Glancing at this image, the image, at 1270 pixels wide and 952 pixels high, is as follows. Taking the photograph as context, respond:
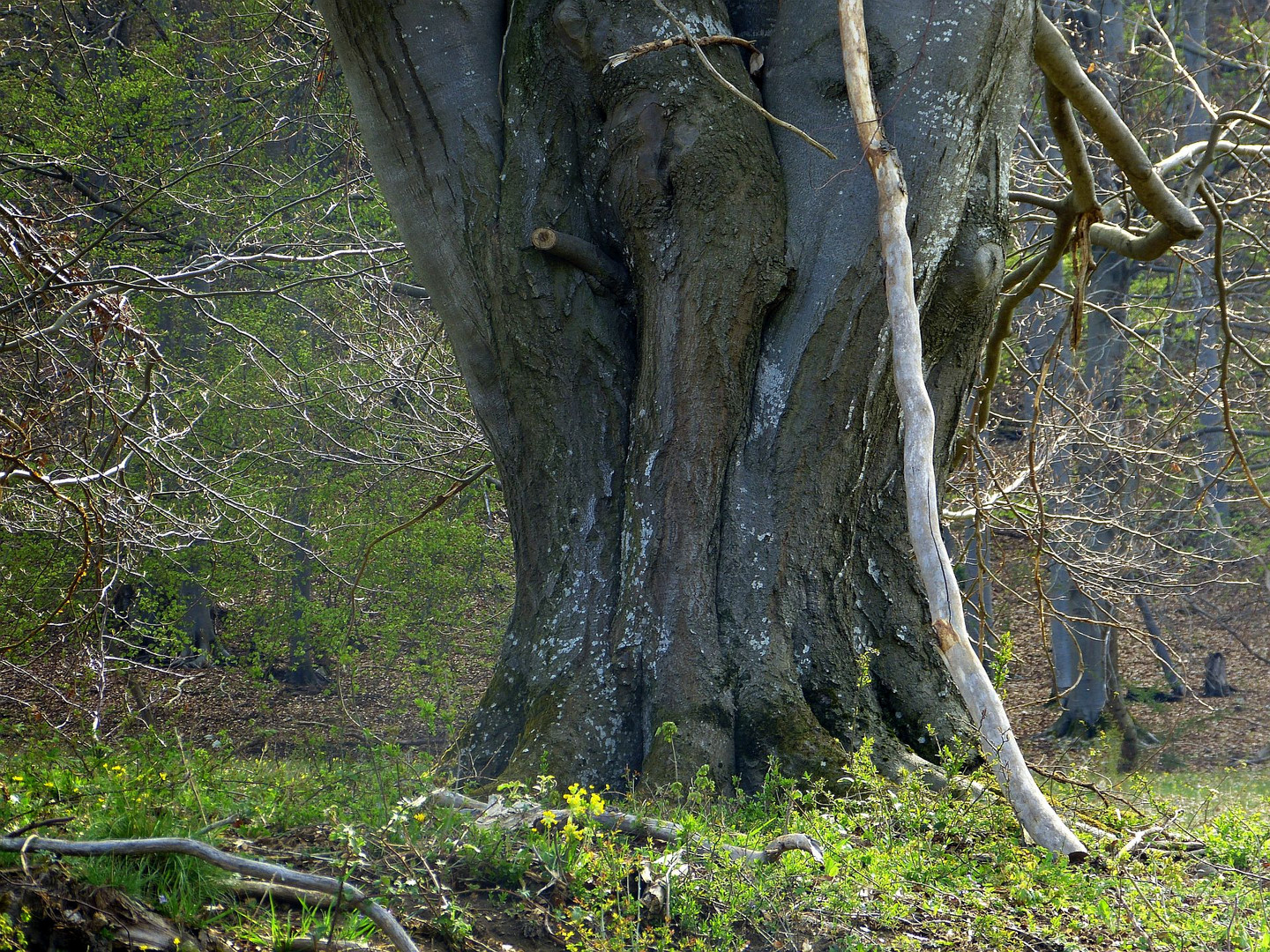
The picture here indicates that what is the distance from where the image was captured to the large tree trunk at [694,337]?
12.6ft

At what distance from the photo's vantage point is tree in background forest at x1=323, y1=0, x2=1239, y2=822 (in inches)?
151

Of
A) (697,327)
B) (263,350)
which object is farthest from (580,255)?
(263,350)

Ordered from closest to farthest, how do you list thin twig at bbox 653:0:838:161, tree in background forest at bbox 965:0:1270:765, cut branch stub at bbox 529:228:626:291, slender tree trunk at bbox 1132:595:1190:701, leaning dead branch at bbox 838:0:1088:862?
leaning dead branch at bbox 838:0:1088:862
thin twig at bbox 653:0:838:161
cut branch stub at bbox 529:228:626:291
tree in background forest at bbox 965:0:1270:765
slender tree trunk at bbox 1132:595:1190:701

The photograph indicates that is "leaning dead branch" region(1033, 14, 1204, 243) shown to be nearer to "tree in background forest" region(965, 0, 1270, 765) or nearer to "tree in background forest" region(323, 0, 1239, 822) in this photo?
"tree in background forest" region(323, 0, 1239, 822)

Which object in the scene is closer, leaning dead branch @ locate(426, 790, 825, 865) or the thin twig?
leaning dead branch @ locate(426, 790, 825, 865)

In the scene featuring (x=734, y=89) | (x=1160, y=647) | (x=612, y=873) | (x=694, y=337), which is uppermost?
(x=734, y=89)

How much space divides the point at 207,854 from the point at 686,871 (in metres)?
1.17

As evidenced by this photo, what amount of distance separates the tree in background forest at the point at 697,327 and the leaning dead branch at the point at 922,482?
39 cm

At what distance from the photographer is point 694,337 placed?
3.99 meters

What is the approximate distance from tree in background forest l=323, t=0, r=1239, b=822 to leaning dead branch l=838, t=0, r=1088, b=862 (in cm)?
39

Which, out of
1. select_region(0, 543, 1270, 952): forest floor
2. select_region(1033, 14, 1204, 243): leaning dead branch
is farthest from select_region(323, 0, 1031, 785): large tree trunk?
select_region(0, 543, 1270, 952): forest floor

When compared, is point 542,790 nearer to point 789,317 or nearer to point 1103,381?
point 789,317

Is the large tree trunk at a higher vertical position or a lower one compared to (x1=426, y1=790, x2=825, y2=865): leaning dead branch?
higher

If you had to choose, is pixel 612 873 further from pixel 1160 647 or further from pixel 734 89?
pixel 1160 647
